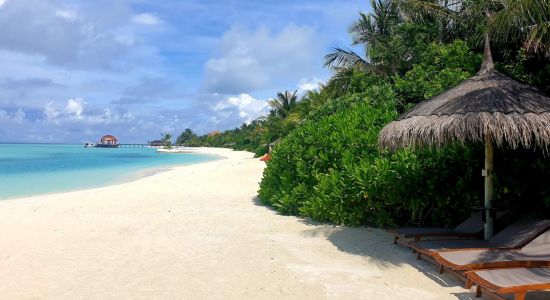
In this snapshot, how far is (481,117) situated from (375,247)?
2306 mm

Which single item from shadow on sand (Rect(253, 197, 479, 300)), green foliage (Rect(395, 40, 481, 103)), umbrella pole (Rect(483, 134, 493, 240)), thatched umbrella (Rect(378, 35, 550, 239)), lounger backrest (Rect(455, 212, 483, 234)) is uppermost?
green foliage (Rect(395, 40, 481, 103))

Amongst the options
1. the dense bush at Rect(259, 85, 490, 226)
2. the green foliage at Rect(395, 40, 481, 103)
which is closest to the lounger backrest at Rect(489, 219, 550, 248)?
the dense bush at Rect(259, 85, 490, 226)

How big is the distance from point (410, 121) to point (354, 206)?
2240mm

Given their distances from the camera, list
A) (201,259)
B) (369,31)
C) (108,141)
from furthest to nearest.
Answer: (108,141) < (369,31) < (201,259)

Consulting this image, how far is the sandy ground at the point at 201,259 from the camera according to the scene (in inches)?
178

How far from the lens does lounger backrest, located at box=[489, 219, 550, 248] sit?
16.1 ft

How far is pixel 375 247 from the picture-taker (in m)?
6.12

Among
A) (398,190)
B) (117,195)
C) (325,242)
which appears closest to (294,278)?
(325,242)

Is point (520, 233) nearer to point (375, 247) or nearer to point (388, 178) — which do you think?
point (375, 247)

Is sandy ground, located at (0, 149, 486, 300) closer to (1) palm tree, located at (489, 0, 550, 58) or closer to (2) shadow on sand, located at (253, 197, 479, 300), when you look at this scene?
(2) shadow on sand, located at (253, 197, 479, 300)

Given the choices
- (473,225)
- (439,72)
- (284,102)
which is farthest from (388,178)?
(284,102)

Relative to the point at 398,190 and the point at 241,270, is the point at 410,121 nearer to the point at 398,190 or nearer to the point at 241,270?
the point at 398,190

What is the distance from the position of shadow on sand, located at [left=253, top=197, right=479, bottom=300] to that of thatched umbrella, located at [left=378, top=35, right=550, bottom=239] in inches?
41.7

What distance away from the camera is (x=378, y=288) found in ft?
14.8
